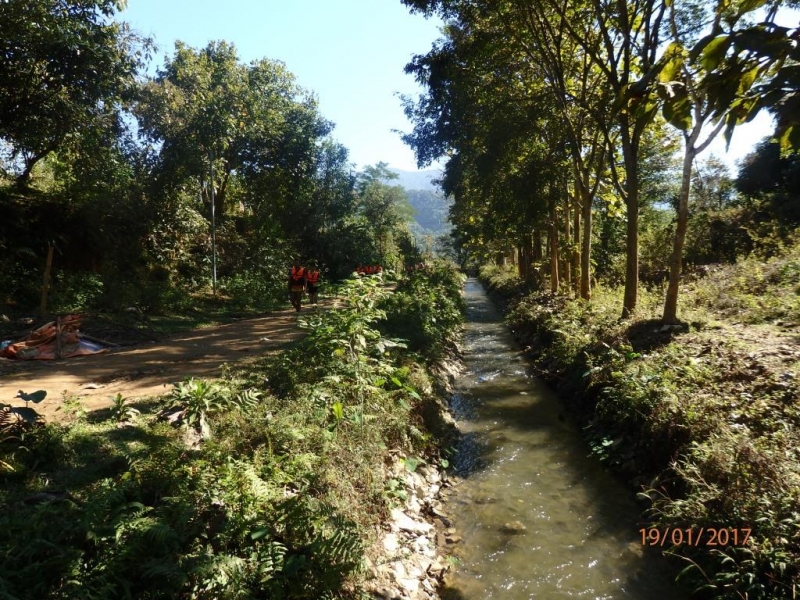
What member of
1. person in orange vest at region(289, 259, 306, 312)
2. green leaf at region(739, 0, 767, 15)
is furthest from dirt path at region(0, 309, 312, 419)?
green leaf at region(739, 0, 767, 15)

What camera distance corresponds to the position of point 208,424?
5.49 m

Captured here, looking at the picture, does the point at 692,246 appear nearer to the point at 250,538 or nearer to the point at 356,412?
the point at 356,412

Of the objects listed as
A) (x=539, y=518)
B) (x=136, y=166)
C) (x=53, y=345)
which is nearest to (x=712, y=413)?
(x=539, y=518)

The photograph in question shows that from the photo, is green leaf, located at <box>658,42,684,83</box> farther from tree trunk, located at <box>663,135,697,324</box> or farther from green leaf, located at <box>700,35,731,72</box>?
tree trunk, located at <box>663,135,697,324</box>

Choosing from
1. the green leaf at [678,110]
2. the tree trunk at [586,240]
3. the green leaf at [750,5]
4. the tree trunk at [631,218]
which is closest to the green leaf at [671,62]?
the green leaf at [678,110]

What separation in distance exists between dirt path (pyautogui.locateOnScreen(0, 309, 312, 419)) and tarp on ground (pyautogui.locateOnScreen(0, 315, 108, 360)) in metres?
0.32

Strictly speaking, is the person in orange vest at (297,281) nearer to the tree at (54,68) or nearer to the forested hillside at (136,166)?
the forested hillside at (136,166)

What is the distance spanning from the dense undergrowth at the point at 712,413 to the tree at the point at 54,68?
15073 mm

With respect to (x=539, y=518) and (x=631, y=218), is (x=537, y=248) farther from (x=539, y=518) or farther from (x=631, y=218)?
(x=539, y=518)

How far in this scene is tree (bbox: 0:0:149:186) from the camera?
442 inches

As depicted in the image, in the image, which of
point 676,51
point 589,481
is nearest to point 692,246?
point 589,481

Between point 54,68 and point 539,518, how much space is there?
15884 mm

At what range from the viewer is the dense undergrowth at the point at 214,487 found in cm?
320

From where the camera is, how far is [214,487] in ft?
13.5
